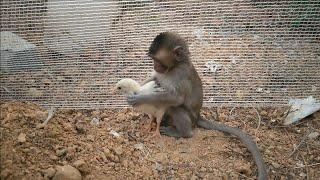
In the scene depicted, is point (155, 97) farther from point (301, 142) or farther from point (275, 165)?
point (301, 142)

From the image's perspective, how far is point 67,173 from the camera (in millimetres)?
3904

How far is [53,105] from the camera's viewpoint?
4.84m

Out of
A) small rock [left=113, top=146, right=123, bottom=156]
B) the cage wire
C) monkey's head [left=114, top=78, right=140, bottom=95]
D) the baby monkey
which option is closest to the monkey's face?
the baby monkey

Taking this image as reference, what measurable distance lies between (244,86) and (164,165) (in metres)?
1.50

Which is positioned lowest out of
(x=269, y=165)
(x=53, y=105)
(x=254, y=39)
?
(x=269, y=165)

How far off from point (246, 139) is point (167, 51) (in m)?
1.08

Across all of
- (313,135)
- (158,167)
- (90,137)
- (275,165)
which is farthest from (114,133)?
(313,135)

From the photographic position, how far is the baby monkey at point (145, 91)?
179 inches

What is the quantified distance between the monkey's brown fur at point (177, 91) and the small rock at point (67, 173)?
0.86m

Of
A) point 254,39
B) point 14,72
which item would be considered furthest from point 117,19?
point 254,39

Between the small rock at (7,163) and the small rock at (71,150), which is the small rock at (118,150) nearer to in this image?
the small rock at (71,150)

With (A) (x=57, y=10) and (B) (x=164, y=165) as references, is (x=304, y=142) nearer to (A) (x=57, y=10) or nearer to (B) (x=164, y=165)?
(B) (x=164, y=165)

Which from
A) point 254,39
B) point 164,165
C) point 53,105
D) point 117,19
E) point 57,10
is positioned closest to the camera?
point 164,165

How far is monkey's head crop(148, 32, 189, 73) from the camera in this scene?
4.45m
